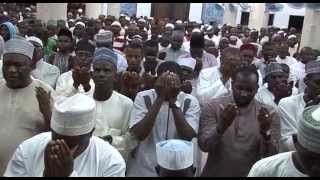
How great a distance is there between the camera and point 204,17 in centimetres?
3225

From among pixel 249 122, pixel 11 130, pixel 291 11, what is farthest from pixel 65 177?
pixel 291 11

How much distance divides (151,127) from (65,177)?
1.29 metres

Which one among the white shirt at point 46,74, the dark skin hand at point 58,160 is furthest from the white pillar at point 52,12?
the dark skin hand at point 58,160

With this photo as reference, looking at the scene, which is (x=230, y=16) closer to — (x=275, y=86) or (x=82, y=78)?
(x=275, y=86)

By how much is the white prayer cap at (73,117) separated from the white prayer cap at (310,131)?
3.64ft

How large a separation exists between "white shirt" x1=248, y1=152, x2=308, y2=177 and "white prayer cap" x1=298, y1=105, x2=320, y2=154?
0.69ft

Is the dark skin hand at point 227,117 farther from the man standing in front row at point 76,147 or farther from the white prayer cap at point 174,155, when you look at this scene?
the man standing in front row at point 76,147

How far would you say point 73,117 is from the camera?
2635 millimetres

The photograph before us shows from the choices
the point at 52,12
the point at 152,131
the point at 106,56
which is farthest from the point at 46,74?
the point at 52,12

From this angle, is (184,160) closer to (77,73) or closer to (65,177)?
(65,177)

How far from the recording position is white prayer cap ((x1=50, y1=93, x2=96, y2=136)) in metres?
2.63

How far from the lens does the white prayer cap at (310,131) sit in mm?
2232

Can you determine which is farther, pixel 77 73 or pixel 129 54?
pixel 129 54

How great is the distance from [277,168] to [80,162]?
1.08m
